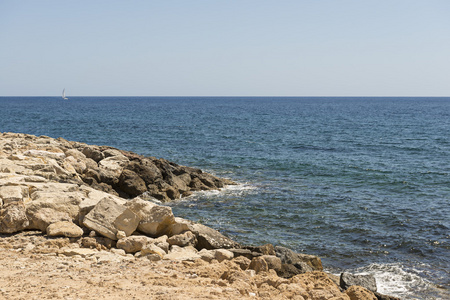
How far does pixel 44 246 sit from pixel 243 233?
25.8 ft

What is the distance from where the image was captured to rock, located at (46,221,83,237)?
10320 millimetres

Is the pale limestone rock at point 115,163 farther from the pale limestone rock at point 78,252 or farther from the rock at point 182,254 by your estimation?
the pale limestone rock at point 78,252

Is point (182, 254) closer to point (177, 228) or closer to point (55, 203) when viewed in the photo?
point (177, 228)

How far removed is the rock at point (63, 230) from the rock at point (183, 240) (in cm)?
227

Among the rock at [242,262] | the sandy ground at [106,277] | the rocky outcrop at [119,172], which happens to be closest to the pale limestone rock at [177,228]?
the sandy ground at [106,277]

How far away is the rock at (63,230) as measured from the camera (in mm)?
10320

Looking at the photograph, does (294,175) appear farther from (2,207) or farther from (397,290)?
(2,207)

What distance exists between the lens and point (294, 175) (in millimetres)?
26453

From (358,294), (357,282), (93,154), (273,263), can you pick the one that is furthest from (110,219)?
(93,154)

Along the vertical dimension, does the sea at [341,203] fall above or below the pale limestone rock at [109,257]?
below

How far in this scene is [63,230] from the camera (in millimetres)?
10352

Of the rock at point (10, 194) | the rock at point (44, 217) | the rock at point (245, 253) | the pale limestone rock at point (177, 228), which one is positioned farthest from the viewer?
the pale limestone rock at point (177, 228)

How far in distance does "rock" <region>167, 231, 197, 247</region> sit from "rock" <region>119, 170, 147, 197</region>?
33.2 feet

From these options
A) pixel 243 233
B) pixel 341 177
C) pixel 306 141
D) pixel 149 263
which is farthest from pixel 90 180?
pixel 306 141
